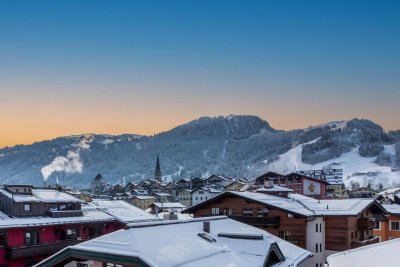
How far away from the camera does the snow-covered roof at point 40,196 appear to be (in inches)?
1412

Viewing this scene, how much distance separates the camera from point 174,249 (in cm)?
1836

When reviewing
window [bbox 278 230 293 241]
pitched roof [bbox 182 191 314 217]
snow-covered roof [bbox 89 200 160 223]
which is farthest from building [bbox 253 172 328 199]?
window [bbox 278 230 293 241]

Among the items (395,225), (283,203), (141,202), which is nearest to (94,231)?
(283,203)

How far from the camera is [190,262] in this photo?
1750 cm

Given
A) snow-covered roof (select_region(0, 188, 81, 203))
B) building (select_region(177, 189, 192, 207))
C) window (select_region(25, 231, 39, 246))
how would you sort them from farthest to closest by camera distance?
building (select_region(177, 189, 192, 207))
snow-covered roof (select_region(0, 188, 81, 203))
window (select_region(25, 231, 39, 246))

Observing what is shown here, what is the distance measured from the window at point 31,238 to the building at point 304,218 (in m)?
14.7

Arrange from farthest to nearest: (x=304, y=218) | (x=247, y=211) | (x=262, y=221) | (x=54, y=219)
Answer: (x=247, y=211) → (x=262, y=221) → (x=304, y=218) → (x=54, y=219)

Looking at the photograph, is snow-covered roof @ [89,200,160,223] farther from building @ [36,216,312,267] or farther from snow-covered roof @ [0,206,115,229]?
building @ [36,216,312,267]

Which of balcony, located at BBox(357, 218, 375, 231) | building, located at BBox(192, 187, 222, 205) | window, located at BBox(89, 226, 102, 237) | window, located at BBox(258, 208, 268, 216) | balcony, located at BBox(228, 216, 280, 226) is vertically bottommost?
building, located at BBox(192, 187, 222, 205)

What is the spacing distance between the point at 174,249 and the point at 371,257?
26.1 ft

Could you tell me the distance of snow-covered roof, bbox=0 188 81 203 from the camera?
35.9m

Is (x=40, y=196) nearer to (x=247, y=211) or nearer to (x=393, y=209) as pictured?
(x=247, y=211)

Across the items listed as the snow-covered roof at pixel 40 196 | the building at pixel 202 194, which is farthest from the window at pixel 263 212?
the building at pixel 202 194

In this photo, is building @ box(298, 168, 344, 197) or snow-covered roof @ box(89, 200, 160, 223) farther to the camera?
building @ box(298, 168, 344, 197)
